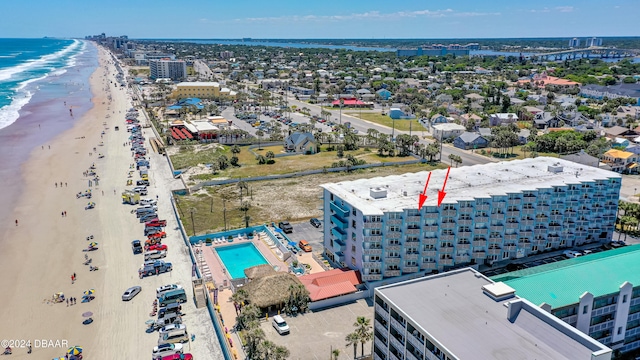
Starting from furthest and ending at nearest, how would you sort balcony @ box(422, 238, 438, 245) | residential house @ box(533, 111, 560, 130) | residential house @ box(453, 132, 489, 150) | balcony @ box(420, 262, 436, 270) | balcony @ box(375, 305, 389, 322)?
residential house @ box(533, 111, 560, 130), residential house @ box(453, 132, 489, 150), balcony @ box(420, 262, 436, 270), balcony @ box(422, 238, 438, 245), balcony @ box(375, 305, 389, 322)

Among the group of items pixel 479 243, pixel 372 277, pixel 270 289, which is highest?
pixel 479 243

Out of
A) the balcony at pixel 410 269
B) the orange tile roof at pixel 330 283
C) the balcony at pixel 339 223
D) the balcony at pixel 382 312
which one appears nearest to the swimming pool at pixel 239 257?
the orange tile roof at pixel 330 283

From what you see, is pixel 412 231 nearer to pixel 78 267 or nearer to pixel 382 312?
pixel 382 312

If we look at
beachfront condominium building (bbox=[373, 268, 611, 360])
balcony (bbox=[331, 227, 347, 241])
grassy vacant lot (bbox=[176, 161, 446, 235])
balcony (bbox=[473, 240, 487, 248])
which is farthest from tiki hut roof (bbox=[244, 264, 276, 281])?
balcony (bbox=[473, 240, 487, 248])

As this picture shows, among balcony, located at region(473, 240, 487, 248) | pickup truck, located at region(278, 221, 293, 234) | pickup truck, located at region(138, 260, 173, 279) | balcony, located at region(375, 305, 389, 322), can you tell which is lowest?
pickup truck, located at region(138, 260, 173, 279)

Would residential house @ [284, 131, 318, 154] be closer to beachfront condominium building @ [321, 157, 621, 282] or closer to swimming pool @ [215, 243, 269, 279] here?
swimming pool @ [215, 243, 269, 279]

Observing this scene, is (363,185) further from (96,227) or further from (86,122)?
(86,122)

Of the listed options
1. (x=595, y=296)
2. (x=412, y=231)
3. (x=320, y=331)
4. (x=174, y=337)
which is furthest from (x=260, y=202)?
(x=595, y=296)
